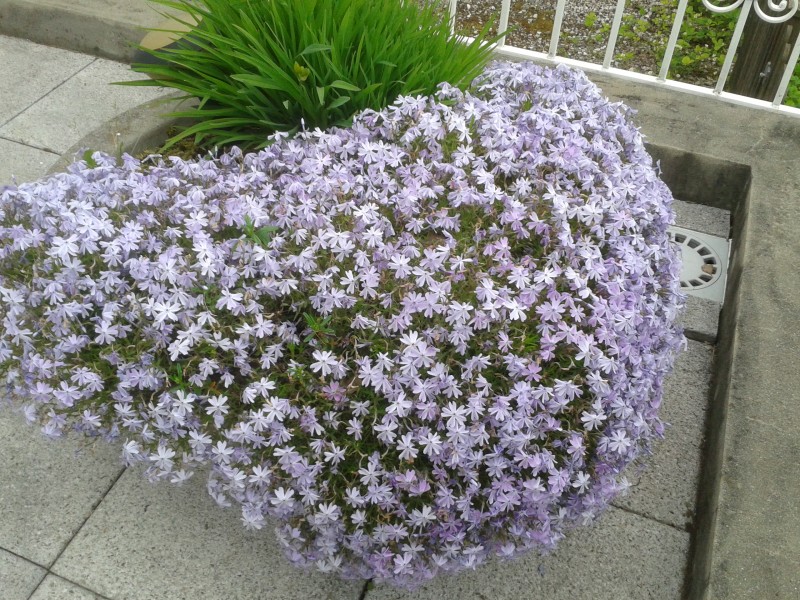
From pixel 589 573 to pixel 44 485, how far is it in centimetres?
169

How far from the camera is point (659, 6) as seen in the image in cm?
581

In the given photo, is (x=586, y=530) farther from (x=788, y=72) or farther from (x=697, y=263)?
(x=788, y=72)

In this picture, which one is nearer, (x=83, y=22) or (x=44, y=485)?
(x=44, y=485)

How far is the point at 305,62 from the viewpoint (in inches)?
92.7

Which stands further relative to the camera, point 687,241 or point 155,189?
point 687,241

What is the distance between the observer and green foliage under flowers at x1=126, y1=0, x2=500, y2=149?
2330 millimetres

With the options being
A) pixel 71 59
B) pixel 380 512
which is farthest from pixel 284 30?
pixel 71 59

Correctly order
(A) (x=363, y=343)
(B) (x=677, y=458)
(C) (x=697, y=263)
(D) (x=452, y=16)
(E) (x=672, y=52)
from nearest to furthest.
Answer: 1. (A) (x=363, y=343)
2. (B) (x=677, y=458)
3. (D) (x=452, y=16)
4. (C) (x=697, y=263)
5. (E) (x=672, y=52)

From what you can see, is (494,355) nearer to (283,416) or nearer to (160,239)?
(283,416)

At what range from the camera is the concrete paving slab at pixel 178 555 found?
2117mm

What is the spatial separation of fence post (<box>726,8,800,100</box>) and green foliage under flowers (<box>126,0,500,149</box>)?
7.54ft

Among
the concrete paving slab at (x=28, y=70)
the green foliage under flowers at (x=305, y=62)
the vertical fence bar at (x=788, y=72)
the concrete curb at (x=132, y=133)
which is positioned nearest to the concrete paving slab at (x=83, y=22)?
the concrete paving slab at (x=28, y=70)

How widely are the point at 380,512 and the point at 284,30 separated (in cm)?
151

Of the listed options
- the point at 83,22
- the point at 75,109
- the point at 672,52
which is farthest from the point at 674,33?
the point at 83,22
